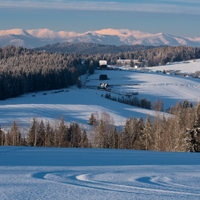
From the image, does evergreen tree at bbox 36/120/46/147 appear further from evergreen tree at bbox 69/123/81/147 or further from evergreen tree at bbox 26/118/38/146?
evergreen tree at bbox 69/123/81/147

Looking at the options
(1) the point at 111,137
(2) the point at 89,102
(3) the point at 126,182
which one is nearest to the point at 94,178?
(3) the point at 126,182

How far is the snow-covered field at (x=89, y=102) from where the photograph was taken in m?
42.9

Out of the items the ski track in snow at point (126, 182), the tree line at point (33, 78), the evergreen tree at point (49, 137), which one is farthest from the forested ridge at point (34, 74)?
the ski track in snow at point (126, 182)

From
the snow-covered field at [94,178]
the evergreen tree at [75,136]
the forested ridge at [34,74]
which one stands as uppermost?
the forested ridge at [34,74]

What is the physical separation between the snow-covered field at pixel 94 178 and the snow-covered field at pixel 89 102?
2719 centimetres

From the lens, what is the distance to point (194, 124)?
1975 centimetres

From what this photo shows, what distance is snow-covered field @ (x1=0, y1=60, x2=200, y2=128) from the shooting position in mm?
42878

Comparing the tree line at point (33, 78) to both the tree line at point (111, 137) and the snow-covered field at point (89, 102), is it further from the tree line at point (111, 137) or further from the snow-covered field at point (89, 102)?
the tree line at point (111, 137)

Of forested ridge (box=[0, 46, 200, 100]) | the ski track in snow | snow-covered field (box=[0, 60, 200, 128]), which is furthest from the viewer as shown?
forested ridge (box=[0, 46, 200, 100])

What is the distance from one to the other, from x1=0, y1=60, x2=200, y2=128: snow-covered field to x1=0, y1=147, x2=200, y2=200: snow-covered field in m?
27.2

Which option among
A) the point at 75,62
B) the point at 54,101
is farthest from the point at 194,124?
the point at 75,62

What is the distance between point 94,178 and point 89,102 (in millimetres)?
46846

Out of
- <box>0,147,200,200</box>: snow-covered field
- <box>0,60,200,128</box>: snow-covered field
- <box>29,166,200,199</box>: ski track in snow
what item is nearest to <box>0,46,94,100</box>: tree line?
<box>0,60,200,128</box>: snow-covered field

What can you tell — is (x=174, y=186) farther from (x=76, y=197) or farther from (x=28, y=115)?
(x=28, y=115)
